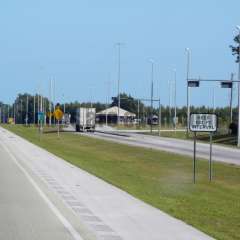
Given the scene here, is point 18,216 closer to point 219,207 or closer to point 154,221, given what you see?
point 154,221

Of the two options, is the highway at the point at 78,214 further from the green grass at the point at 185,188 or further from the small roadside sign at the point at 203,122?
the small roadside sign at the point at 203,122

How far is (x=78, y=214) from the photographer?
619 inches

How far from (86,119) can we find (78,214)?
9275 centimetres

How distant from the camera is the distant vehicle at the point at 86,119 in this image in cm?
10681

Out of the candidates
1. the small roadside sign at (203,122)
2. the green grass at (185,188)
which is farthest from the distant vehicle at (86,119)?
the small roadside sign at (203,122)

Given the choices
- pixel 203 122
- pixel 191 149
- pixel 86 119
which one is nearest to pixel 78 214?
pixel 203 122

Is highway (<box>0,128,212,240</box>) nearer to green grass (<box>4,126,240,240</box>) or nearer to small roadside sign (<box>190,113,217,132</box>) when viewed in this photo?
green grass (<box>4,126,240,240</box>)

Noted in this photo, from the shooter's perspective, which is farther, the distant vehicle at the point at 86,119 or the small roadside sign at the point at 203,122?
the distant vehicle at the point at 86,119

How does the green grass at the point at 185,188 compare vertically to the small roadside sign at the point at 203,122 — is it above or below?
below

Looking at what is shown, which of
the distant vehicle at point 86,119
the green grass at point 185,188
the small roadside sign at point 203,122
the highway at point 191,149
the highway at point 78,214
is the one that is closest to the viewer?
the highway at point 78,214

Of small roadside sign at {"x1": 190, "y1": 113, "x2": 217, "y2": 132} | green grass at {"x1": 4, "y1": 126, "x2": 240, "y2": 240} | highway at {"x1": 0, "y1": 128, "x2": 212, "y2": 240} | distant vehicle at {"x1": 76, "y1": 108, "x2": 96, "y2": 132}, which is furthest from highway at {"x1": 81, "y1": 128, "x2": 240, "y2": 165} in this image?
distant vehicle at {"x1": 76, "y1": 108, "x2": 96, "y2": 132}

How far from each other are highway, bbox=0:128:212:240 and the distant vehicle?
81.0m

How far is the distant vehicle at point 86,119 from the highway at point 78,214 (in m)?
81.0

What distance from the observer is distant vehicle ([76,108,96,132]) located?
107 m
